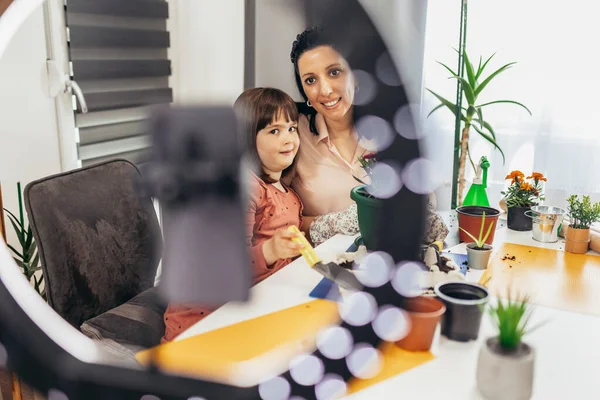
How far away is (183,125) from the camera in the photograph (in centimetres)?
38

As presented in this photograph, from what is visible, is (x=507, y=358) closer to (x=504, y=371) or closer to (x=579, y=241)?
(x=504, y=371)

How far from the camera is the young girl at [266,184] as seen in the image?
449mm

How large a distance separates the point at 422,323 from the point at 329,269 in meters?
0.12

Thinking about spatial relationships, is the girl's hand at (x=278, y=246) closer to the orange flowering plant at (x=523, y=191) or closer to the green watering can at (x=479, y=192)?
the green watering can at (x=479, y=192)

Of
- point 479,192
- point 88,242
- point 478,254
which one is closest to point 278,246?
point 88,242

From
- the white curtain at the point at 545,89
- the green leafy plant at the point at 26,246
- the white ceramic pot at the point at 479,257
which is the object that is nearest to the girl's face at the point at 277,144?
the green leafy plant at the point at 26,246

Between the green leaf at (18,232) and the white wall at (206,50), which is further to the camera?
the green leaf at (18,232)

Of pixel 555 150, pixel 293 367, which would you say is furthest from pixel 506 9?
pixel 293 367

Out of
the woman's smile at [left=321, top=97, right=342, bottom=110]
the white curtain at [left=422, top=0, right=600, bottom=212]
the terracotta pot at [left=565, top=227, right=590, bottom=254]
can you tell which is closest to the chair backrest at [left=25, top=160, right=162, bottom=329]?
the woman's smile at [left=321, top=97, right=342, bottom=110]

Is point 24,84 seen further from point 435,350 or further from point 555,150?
point 555,150

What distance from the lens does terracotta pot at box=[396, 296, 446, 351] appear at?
566 millimetres

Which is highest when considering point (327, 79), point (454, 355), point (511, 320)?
point (327, 79)

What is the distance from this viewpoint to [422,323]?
573 millimetres

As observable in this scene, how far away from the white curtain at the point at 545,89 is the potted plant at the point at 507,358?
166 centimetres
